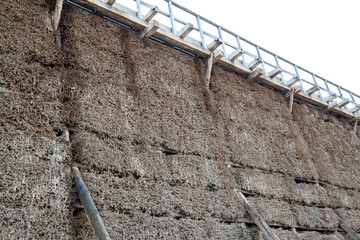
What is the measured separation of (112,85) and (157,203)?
2.04 metres

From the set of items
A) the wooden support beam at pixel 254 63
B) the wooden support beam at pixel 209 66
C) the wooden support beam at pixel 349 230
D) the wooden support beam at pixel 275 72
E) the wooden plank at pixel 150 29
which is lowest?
the wooden support beam at pixel 349 230

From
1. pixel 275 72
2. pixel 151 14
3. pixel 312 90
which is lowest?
pixel 151 14

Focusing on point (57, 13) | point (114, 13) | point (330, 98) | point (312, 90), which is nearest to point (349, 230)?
point (312, 90)

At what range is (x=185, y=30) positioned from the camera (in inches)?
278

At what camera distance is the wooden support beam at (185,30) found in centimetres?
697

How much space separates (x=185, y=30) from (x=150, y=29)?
0.84m

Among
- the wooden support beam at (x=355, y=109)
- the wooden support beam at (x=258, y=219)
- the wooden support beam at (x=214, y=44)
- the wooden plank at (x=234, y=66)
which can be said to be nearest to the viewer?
the wooden support beam at (x=258, y=219)

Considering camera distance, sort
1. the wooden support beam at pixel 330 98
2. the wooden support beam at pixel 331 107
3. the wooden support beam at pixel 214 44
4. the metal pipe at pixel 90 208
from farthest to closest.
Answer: the wooden support beam at pixel 331 107
the wooden support beam at pixel 330 98
the wooden support beam at pixel 214 44
the metal pipe at pixel 90 208

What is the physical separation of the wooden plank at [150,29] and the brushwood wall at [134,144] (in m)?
0.18

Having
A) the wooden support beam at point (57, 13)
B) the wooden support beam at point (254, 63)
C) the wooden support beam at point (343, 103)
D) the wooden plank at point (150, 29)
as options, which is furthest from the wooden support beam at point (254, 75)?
the wooden support beam at point (57, 13)

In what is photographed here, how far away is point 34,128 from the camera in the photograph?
4449mm

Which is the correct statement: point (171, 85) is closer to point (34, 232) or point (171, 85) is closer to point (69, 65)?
point (69, 65)

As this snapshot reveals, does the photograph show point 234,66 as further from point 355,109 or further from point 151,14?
point 355,109

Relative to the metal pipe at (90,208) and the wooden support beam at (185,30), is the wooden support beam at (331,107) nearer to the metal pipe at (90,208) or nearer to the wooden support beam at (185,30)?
the wooden support beam at (185,30)
